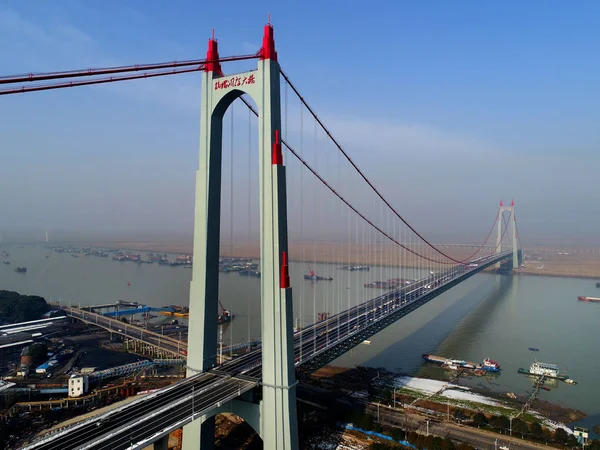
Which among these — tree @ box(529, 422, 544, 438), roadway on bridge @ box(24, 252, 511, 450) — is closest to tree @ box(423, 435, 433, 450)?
tree @ box(529, 422, 544, 438)

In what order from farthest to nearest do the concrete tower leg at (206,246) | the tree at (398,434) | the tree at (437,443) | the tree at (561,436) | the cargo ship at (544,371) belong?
the cargo ship at (544,371)
the tree at (561,436)
the tree at (398,434)
the tree at (437,443)
the concrete tower leg at (206,246)

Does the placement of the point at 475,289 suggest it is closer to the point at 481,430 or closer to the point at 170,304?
the point at 170,304

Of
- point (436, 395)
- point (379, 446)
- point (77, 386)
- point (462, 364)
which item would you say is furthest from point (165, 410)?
point (462, 364)

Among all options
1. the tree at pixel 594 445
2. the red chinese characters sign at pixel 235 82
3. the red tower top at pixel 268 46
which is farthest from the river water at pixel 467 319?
the red tower top at pixel 268 46

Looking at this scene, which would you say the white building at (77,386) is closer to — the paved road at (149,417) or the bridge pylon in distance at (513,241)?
the paved road at (149,417)

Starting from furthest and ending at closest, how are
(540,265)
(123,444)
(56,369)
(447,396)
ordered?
(540,265) < (56,369) < (447,396) < (123,444)

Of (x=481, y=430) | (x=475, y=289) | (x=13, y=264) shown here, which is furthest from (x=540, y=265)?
(x=13, y=264)
